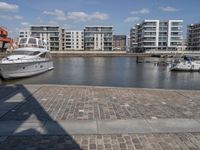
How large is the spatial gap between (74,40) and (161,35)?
48.9 meters

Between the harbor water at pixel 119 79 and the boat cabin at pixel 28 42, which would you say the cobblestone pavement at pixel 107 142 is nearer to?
the harbor water at pixel 119 79

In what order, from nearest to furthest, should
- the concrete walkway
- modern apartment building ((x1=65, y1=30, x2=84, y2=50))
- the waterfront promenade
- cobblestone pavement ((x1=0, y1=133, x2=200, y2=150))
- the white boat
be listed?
cobblestone pavement ((x1=0, y1=133, x2=200, y2=150)) < the waterfront promenade < the concrete walkway < the white boat < modern apartment building ((x1=65, y1=30, x2=84, y2=50))

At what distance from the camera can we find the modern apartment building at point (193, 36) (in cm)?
11625

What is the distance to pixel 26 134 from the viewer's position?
483 cm

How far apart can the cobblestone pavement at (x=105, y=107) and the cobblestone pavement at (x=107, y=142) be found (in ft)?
4.49

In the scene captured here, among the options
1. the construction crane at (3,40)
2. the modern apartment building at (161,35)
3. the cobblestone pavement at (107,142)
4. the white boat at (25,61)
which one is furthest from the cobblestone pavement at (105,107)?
the modern apartment building at (161,35)

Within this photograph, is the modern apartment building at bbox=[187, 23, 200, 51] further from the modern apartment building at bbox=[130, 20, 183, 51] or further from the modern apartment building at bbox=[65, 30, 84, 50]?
the modern apartment building at bbox=[65, 30, 84, 50]

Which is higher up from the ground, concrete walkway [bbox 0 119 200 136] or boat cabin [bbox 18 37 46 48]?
boat cabin [bbox 18 37 46 48]

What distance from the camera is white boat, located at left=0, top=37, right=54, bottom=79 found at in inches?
877

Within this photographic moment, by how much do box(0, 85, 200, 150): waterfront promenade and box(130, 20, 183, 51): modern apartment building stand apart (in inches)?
4247

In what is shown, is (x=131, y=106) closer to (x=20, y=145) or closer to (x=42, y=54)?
(x=20, y=145)

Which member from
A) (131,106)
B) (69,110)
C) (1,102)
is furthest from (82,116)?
(1,102)

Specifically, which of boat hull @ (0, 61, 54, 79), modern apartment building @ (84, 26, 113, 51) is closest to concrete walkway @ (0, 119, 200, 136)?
boat hull @ (0, 61, 54, 79)

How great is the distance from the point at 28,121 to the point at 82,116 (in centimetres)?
148
